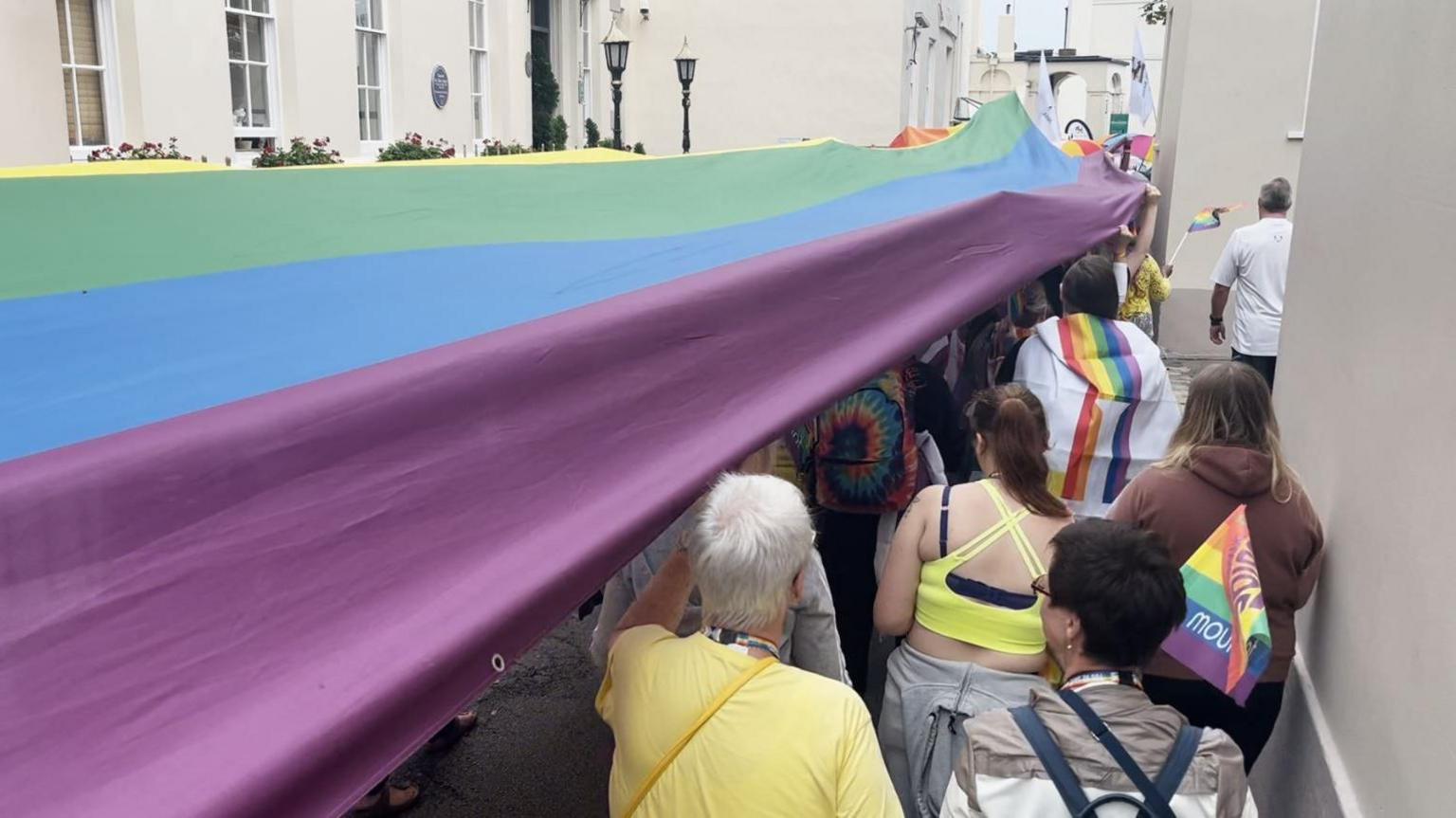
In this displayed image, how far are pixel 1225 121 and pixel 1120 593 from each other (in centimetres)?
952

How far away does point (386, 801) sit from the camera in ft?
11.4

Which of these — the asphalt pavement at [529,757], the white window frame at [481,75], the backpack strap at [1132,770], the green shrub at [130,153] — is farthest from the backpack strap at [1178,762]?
the white window frame at [481,75]

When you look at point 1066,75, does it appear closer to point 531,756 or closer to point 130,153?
point 130,153

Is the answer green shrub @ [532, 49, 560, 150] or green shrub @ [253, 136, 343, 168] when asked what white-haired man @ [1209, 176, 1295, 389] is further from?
green shrub @ [532, 49, 560, 150]

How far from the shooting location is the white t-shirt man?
6.40m

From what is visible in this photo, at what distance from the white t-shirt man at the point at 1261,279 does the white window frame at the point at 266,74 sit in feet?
26.1

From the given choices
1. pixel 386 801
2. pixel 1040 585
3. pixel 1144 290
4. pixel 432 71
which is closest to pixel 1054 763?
pixel 1040 585

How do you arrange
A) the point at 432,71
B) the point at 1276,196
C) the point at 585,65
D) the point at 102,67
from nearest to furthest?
the point at 1276,196, the point at 102,67, the point at 432,71, the point at 585,65

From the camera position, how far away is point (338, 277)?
2.46 m

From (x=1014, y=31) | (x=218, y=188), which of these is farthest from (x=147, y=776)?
(x=1014, y=31)

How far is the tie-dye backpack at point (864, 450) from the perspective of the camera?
11.5 ft

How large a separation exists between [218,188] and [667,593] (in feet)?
7.01

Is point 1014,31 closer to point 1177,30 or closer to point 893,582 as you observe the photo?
point 1177,30

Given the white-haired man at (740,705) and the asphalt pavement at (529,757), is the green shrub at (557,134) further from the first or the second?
the white-haired man at (740,705)
